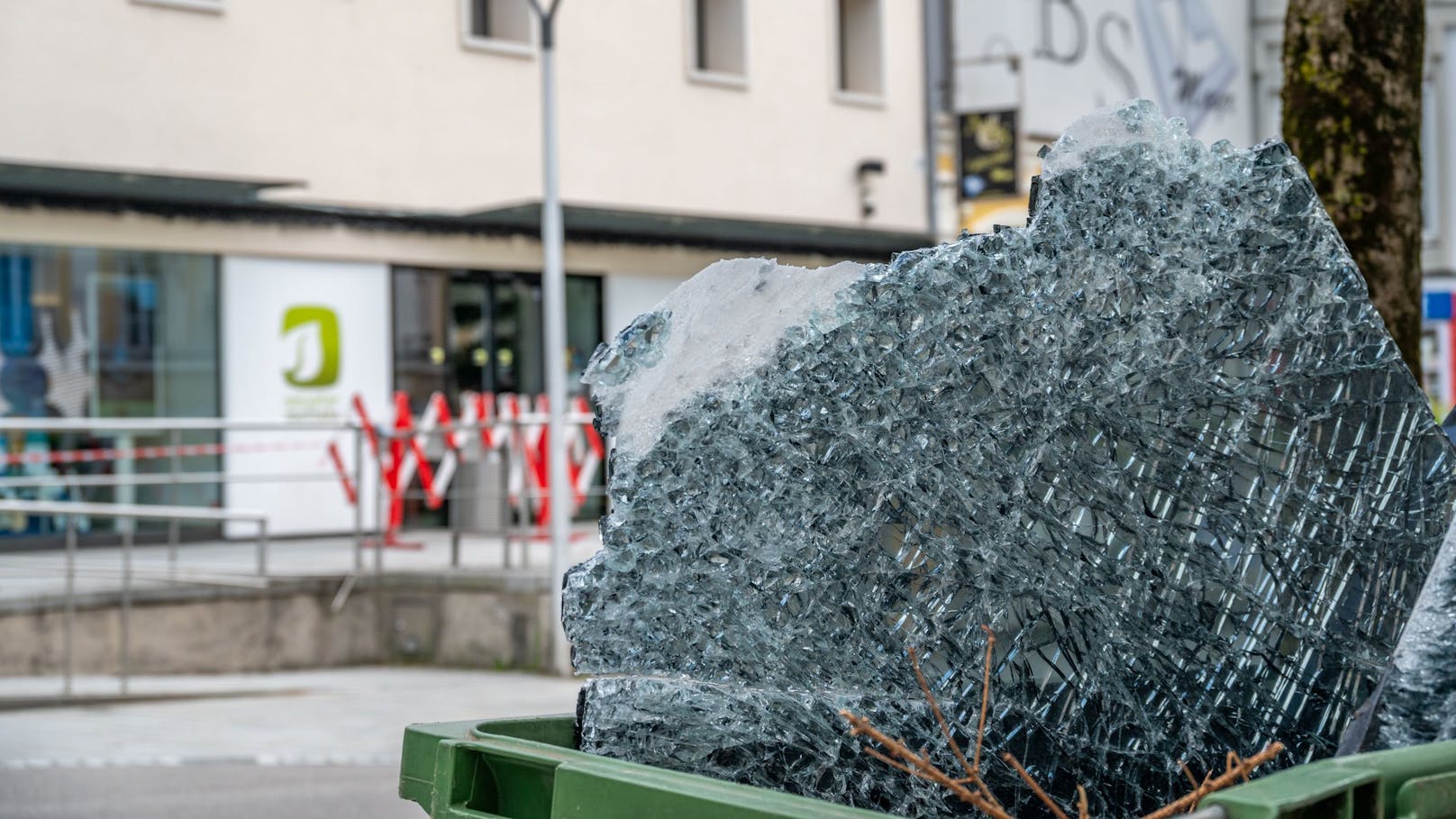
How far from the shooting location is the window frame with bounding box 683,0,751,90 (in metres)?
19.5

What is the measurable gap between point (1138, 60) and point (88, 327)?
47.5ft

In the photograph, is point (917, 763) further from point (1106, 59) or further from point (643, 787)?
point (1106, 59)

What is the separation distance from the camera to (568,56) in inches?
728

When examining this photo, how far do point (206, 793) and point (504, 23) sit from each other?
1199 cm

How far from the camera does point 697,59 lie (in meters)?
20.3

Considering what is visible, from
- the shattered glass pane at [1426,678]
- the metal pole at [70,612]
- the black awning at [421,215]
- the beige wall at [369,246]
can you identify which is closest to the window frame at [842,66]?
the black awning at [421,215]

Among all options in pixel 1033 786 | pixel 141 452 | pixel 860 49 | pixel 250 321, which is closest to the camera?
pixel 1033 786

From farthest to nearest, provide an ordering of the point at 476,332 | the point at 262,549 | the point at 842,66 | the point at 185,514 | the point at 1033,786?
1. the point at 842,66
2. the point at 476,332
3. the point at 262,549
4. the point at 185,514
5. the point at 1033,786

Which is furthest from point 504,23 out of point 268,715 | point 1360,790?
point 1360,790

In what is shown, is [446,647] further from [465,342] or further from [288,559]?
[465,342]

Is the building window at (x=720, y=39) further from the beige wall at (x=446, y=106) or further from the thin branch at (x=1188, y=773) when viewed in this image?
the thin branch at (x=1188, y=773)

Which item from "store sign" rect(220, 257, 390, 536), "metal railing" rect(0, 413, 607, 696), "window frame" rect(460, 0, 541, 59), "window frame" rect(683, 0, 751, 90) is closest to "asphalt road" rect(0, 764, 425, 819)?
"metal railing" rect(0, 413, 607, 696)

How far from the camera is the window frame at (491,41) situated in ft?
58.0

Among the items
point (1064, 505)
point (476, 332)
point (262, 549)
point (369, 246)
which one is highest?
point (369, 246)
